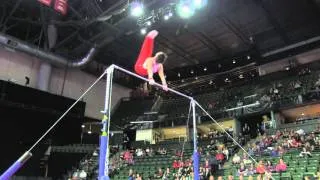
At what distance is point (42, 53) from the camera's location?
2402 cm

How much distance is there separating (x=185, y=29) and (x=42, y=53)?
33.5 ft

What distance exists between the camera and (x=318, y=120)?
20469mm

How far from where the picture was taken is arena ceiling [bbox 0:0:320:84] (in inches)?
872

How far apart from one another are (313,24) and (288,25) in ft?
5.64

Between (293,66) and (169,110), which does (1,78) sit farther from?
(293,66)

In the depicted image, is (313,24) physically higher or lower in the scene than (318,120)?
higher

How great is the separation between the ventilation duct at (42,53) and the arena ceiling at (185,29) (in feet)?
2.06

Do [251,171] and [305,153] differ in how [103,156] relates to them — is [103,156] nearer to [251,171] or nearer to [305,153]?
[251,171]

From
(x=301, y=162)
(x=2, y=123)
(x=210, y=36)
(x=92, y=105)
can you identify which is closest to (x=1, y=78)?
(x=2, y=123)

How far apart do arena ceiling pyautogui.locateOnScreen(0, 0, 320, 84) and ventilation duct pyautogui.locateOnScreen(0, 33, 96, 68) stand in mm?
629

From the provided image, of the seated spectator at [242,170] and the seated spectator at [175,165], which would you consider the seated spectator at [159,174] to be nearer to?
the seated spectator at [175,165]

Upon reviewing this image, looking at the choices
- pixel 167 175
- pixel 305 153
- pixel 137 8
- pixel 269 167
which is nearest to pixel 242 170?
pixel 269 167

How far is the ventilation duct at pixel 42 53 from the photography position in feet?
72.5

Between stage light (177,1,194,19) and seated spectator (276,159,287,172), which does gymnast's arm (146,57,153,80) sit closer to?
seated spectator (276,159,287,172)
